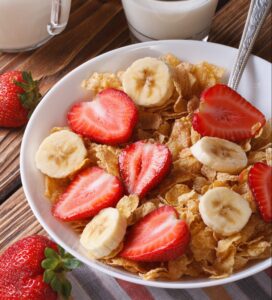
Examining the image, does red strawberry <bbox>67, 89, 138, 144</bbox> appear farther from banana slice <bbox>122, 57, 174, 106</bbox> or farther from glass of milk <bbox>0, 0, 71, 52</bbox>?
glass of milk <bbox>0, 0, 71, 52</bbox>

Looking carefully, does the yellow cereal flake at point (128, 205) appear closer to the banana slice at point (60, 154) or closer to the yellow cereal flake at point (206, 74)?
the banana slice at point (60, 154)

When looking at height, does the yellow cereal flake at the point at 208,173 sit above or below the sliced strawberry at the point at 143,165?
below

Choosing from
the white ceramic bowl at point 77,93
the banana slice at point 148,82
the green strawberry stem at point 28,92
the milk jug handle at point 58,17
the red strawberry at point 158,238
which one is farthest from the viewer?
the milk jug handle at point 58,17

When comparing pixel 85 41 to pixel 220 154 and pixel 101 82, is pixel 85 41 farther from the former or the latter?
pixel 220 154

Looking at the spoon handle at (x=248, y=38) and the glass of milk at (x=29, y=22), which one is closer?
the spoon handle at (x=248, y=38)

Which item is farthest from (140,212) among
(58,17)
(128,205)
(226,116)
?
(58,17)

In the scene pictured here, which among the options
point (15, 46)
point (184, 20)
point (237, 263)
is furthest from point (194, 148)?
point (15, 46)

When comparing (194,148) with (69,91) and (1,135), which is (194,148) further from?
(1,135)

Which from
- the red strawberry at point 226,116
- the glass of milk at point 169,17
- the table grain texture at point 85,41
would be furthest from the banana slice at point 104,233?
the glass of milk at point 169,17
